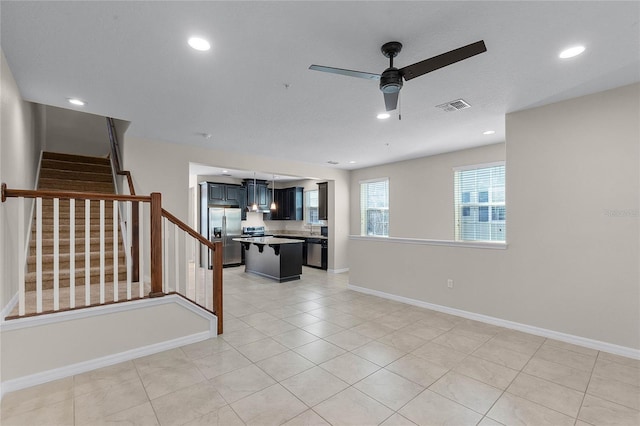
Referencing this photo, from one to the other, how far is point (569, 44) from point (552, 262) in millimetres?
2306

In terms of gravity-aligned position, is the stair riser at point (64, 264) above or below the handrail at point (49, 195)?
below

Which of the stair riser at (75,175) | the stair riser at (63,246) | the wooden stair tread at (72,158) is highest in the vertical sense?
the wooden stair tread at (72,158)

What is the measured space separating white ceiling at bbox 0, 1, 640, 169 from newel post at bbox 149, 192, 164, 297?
1162 millimetres

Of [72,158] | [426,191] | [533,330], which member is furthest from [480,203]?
[72,158]

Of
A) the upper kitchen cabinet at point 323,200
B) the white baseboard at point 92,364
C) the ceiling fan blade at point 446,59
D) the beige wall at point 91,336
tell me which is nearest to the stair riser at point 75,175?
the beige wall at point 91,336

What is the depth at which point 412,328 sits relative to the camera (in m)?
3.69

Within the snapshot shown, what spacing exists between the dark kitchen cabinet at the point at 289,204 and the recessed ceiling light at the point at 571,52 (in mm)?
7382

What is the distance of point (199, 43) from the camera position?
218 cm

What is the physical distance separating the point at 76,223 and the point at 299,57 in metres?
4.36

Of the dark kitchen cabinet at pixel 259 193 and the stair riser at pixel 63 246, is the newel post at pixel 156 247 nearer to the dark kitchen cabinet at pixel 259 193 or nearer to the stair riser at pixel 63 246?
the stair riser at pixel 63 246

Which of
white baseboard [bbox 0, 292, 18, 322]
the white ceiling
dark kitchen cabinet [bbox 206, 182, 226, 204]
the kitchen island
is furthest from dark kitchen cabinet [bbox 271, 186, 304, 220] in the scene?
white baseboard [bbox 0, 292, 18, 322]

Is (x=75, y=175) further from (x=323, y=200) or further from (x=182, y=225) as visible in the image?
(x=323, y=200)

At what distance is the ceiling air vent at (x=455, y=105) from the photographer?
3277mm

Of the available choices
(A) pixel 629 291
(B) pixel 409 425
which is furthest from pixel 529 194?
(B) pixel 409 425
